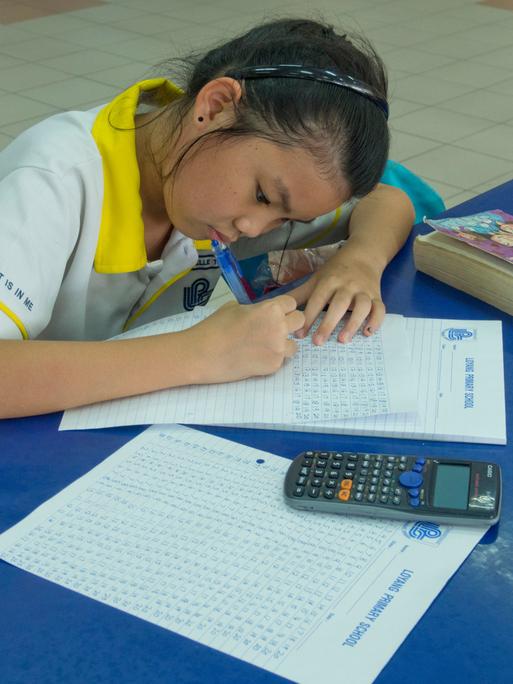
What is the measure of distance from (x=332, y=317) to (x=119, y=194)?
32 cm

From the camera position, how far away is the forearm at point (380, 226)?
4.15ft

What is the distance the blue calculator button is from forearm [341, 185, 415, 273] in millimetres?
462

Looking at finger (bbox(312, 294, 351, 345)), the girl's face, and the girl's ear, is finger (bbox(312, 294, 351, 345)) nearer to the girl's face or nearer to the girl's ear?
the girl's face

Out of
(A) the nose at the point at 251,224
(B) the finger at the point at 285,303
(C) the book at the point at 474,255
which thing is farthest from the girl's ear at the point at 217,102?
(C) the book at the point at 474,255

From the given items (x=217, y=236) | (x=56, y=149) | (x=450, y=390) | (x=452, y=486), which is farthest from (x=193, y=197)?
(x=452, y=486)

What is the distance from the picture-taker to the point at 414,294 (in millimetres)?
1219

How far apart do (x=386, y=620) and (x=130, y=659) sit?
0.19 meters

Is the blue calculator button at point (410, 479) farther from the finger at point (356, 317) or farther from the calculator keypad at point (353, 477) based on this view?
the finger at point (356, 317)

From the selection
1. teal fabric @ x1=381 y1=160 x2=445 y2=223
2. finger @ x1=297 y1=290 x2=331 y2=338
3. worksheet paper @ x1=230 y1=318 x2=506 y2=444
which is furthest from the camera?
teal fabric @ x1=381 y1=160 x2=445 y2=223

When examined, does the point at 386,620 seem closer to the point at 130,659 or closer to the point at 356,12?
the point at 130,659

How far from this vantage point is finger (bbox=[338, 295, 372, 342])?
Result: 109 cm

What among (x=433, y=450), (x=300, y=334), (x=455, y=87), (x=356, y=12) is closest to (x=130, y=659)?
(x=433, y=450)

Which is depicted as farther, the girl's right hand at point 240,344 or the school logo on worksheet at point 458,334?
the school logo on worksheet at point 458,334

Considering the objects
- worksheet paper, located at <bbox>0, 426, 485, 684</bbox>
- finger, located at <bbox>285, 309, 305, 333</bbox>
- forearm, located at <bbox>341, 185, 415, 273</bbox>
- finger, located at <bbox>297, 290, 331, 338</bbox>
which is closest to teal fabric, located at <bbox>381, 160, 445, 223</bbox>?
forearm, located at <bbox>341, 185, 415, 273</bbox>
